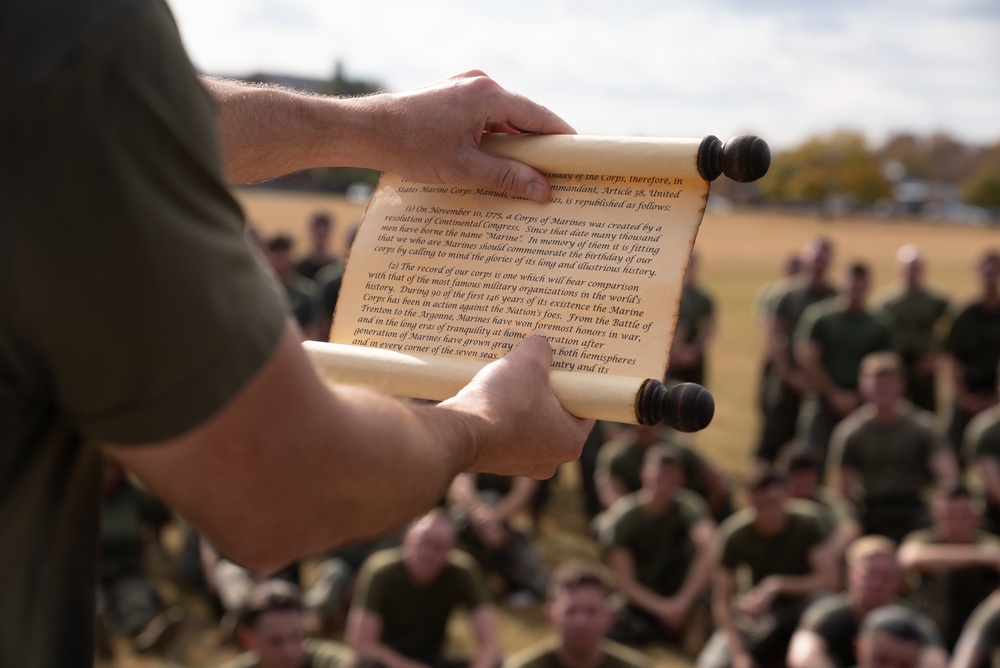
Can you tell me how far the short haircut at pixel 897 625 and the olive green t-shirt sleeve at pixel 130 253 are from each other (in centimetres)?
424

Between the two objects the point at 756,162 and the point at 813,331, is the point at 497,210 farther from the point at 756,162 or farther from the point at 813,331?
the point at 813,331

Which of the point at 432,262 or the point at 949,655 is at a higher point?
the point at 432,262

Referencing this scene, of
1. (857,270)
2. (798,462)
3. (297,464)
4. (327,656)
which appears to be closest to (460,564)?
(327,656)

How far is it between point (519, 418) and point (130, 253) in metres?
0.63

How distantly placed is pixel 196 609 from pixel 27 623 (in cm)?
612

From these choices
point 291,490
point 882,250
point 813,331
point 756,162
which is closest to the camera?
point 291,490

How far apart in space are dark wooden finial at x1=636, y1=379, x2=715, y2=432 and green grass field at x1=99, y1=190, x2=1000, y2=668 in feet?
4.98

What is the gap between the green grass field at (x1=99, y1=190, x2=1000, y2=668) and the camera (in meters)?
6.54

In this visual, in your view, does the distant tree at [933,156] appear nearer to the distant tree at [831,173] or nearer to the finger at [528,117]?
the distant tree at [831,173]

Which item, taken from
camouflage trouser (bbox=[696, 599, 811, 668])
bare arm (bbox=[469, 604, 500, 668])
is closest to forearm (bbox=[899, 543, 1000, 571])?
camouflage trouser (bbox=[696, 599, 811, 668])

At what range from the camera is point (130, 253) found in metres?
0.82

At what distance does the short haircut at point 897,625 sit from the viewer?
4.55m

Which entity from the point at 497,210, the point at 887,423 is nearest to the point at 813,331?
the point at 887,423

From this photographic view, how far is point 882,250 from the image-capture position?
109ft
